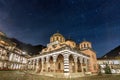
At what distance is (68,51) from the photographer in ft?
70.0

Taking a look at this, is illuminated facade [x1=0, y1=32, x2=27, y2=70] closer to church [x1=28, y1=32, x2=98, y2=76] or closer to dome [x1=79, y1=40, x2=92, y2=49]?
church [x1=28, y1=32, x2=98, y2=76]

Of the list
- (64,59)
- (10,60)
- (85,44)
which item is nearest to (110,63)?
(85,44)

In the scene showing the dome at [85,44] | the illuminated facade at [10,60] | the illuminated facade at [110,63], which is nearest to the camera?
the illuminated facade at [10,60]

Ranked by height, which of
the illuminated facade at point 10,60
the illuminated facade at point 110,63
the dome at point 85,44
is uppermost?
the dome at point 85,44

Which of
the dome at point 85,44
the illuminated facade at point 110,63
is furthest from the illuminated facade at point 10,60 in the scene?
the illuminated facade at point 110,63

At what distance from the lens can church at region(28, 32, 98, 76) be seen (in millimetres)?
22091

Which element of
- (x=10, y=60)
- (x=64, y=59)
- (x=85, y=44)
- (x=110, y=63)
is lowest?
(x=110, y=63)

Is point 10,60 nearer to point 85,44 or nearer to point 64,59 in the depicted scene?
point 64,59

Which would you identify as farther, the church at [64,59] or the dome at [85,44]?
Answer: the dome at [85,44]

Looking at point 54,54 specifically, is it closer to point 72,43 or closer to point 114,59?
point 72,43

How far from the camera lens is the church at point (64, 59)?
2209cm

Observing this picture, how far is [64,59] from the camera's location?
2077cm

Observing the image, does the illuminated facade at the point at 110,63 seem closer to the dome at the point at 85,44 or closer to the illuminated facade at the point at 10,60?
the dome at the point at 85,44

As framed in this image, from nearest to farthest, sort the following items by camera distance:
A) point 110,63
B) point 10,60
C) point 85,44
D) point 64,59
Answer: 1. point 64,59
2. point 10,60
3. point 85,44
4. point 110,63
